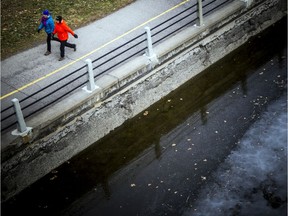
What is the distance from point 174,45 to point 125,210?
514cm

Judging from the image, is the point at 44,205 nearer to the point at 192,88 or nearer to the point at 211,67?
the point at 192,88

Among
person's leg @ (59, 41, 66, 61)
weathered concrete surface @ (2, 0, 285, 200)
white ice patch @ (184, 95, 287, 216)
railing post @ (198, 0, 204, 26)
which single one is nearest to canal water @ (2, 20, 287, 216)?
white ice patch @ (184, 95, 287, 216)

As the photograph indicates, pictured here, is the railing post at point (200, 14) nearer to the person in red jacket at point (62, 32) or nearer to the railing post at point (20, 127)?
the person in red jacket at point (62, 32)

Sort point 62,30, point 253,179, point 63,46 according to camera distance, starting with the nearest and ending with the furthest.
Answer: point 253,179
point 62,30
point 63,46

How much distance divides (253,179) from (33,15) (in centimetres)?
1053

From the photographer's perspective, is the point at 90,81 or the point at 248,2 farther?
the point at 248,2

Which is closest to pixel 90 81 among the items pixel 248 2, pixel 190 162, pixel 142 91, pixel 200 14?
pixel 142 91

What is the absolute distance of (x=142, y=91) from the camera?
37.7ft

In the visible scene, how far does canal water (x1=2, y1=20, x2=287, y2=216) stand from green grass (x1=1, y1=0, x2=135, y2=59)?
4.84 meters

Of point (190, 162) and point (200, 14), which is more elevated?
point (200, 14)

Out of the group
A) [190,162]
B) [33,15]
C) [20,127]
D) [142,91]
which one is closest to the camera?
[20,127]

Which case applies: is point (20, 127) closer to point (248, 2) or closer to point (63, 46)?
point (63, 46)

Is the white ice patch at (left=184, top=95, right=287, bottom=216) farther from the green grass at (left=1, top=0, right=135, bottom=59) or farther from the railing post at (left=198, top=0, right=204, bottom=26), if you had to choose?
the green grass at (left=1, top=0, right=135, bottom=59)

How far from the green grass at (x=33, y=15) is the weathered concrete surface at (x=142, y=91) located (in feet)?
14.2
